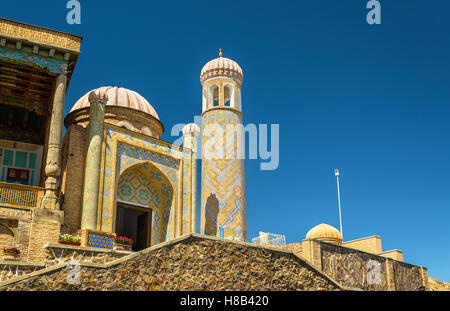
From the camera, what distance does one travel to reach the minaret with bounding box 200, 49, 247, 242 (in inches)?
752

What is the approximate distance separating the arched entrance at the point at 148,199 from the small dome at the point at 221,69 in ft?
16.5

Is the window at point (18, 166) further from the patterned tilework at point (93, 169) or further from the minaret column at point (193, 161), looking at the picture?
the minaret column at point (193, 161)

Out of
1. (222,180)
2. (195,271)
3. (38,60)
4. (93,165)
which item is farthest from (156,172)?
(195,271)

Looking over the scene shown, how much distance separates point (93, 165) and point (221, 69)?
292 inches

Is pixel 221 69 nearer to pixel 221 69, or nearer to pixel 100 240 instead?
pixel 221 69

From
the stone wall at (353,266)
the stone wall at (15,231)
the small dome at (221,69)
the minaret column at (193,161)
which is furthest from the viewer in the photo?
the small dome at (221,69)

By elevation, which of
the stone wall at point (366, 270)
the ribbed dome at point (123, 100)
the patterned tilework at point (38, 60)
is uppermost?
the ribbed dome at point (123, 100)

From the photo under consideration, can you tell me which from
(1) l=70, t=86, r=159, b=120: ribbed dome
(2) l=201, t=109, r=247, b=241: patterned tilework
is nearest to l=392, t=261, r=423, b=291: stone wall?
(2) l=201, t=109, r=247, b=241: patterned tilework

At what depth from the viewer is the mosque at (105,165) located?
1493cm

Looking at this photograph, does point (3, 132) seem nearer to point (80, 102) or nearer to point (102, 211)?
point (80, 102)

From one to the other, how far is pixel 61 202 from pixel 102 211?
127 centimetres

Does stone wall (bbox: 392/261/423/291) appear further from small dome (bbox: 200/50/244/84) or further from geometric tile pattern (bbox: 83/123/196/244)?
small dome (bbox: 200/50/244/84)

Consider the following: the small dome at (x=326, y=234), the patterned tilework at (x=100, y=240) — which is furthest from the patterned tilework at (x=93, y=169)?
the small dome at (x=326, y=234)

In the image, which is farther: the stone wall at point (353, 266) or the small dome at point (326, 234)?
the small dome at point (326, 234)
